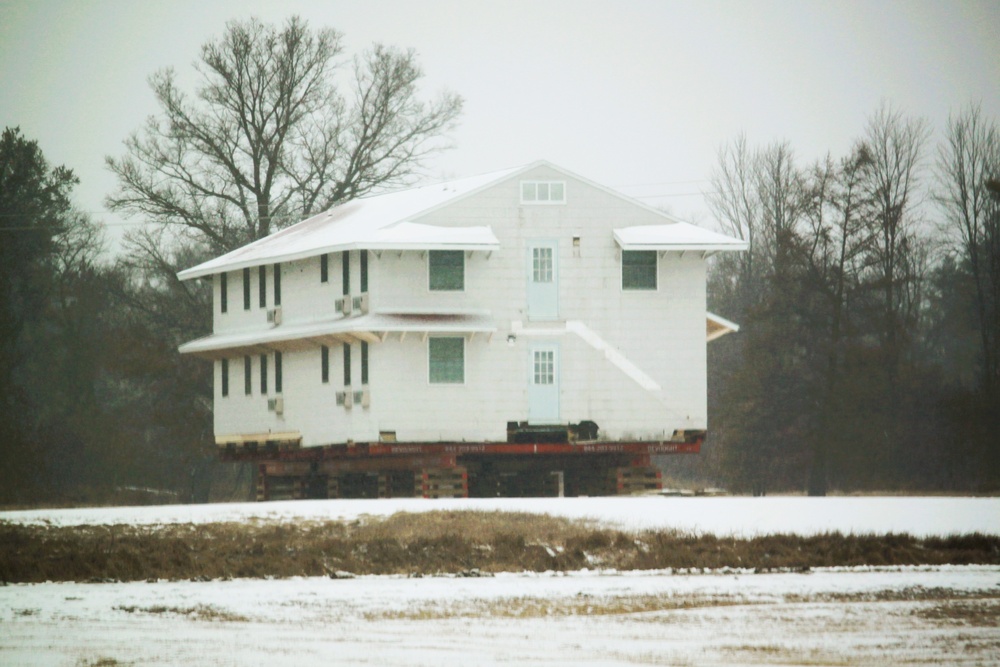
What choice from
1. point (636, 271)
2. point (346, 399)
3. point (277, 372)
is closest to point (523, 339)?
point (636, 271)

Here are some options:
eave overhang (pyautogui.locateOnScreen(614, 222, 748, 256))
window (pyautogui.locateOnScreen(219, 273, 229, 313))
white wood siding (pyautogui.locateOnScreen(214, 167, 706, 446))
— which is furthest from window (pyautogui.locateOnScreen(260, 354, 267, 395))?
eave overhang (pyautogui.locateOnScreen(614, 222, 748, 256))

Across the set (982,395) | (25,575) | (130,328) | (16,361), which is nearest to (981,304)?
(982,395)

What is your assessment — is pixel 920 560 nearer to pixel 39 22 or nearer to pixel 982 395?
pixel 982 395

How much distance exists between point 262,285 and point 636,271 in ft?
34.5

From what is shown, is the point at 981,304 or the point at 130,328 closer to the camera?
the point at 130,328

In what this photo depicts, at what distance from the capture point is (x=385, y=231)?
4225 centimetres

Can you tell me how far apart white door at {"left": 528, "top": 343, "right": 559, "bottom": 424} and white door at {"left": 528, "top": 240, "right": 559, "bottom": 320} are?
2.59 ft

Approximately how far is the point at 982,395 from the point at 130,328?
1079 inches

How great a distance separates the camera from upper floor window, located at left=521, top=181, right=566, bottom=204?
143ft

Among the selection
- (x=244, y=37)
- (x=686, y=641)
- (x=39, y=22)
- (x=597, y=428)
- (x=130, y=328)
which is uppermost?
(x=39, y=22)

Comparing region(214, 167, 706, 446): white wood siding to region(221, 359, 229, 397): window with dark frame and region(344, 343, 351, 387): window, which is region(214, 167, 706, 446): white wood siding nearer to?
region(344, 343, 351, 387): window

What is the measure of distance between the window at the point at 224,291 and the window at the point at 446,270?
30.5 feet

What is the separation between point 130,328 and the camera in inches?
2232

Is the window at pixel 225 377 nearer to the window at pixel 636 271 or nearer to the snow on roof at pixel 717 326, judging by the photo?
the window at pixel 636 271
